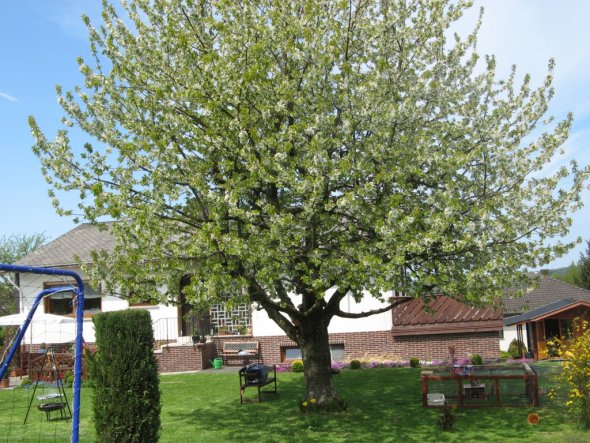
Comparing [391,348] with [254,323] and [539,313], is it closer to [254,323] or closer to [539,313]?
[254,323]

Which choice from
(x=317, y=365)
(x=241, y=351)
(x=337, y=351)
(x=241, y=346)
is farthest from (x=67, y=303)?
(x=317, y=365)

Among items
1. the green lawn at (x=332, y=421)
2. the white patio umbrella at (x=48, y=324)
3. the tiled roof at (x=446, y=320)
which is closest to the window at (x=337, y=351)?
the tiled roof at (x=446, y=320)

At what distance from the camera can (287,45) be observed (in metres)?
11.9

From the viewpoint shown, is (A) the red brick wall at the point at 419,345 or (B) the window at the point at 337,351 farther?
(B) the window at the point at 337,351

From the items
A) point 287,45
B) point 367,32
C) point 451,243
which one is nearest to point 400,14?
point 367,32

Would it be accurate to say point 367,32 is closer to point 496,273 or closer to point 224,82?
point 224,82

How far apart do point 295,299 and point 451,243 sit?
1373 centimetres

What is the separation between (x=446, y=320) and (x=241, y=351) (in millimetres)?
8093

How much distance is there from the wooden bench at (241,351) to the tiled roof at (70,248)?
696 centimetres

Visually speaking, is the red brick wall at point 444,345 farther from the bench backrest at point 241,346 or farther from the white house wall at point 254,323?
the bench backrest at point 241,346

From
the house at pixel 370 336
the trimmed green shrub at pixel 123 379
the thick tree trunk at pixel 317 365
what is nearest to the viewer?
the trimmed green shrub at pixel 123 379

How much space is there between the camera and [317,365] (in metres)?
14.5

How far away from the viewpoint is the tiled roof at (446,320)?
78.7ft

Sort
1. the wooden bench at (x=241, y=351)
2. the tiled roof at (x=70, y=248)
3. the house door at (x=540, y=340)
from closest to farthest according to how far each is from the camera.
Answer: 1. the wooden bench at (x=241, y=351)
2. the house door at (x=540, y=340)
3. the tiled roof at (x=70, y=248)
